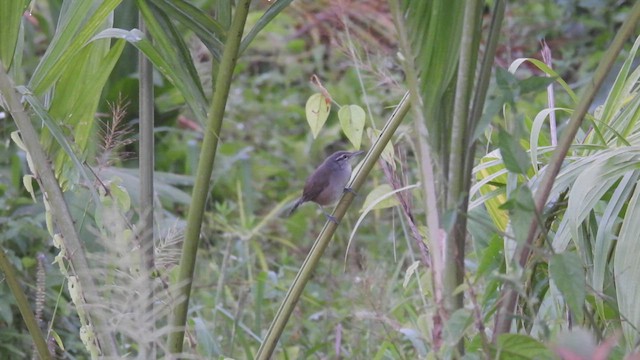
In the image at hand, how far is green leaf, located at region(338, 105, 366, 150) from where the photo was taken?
1.96m

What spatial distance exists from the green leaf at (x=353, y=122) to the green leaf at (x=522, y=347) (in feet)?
2.29

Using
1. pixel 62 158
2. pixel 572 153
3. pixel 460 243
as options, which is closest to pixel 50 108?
pixel 62 158

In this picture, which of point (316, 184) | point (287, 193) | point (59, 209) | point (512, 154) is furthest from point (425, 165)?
point (287, 193)

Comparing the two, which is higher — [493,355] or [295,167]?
[493,355]

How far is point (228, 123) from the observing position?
6.28 meters

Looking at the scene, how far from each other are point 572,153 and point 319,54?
4769mm

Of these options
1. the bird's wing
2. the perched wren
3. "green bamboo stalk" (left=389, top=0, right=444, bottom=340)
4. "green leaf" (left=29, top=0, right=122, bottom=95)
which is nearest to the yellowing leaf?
"green leaf" (left=29, top=0, right=122, bottom=95)

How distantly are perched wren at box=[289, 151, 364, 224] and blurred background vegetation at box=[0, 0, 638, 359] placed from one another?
0.21 m

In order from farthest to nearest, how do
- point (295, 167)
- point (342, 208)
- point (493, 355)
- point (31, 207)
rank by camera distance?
point (295, 167), point (31, 207), point (342, 208), point (493, 355)

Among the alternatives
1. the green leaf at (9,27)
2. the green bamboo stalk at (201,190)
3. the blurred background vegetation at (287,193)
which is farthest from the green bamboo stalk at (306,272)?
the green leaf at (9,27)

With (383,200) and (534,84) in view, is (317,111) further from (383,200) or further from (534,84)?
(534,84)

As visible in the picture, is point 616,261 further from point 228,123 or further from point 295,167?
point 228,123

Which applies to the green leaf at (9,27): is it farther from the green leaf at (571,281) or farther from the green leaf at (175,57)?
the green leaf at (571,281)

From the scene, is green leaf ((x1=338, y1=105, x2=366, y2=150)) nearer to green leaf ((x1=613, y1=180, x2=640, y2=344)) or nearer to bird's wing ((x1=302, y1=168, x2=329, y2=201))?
green leaf ((x1=613, y1=180, x2=640, y2=344))
